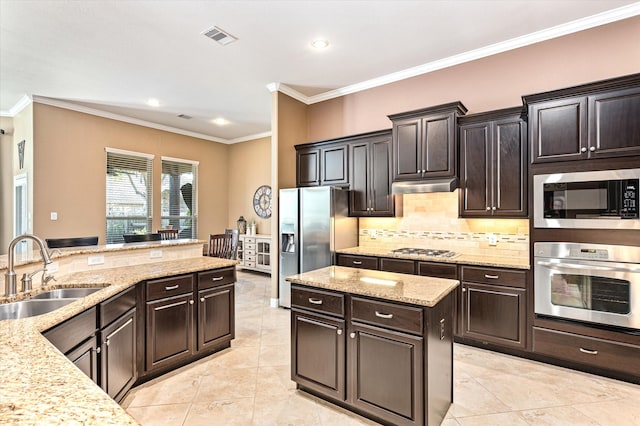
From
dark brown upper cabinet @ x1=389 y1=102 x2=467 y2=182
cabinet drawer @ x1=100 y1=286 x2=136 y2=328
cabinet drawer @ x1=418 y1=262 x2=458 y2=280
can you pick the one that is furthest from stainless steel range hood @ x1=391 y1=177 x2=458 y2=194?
cabinet drawer @ x1=100 y1=286 x2=136 y2=328

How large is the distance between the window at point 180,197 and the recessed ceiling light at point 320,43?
4.60 metres

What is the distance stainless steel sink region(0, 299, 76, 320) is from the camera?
1.86m

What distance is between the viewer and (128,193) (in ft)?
20.5

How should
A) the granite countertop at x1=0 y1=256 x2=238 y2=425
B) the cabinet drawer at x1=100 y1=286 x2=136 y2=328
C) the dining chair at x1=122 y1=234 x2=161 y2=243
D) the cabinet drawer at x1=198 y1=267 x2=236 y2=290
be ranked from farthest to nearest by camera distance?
the dining chair at x1=122 y1=234 x2=161 y2=243 → the cabinet drawer at x1=198 y1=267 x2=236 y2=290 → the cabinet drawer at x1=100 y1=286 x2=136 y2=328 → the granite countertop at x1=0 y1=256 x2=238 y2=425

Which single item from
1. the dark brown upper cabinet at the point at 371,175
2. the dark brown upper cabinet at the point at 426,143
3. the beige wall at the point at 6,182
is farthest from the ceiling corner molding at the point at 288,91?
the beige wall at the point at 6,182

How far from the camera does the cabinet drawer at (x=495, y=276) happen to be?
2.98 metres

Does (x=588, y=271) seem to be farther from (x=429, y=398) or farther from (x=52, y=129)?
(x=52, y=129)

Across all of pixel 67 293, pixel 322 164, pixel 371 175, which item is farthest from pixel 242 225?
pixel 67 293

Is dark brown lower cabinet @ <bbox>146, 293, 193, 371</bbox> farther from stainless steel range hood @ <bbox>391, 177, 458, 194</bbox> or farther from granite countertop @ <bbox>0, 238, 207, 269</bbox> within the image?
stainless steel range hood @ <bbox>391, 177, 458, 194</bbox>

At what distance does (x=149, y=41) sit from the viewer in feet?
11.4

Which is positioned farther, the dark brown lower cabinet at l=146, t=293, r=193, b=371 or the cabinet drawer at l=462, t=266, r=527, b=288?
the cabinet drawer at l=462, t=266, r=527, b=288

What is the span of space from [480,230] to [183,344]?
129 inches

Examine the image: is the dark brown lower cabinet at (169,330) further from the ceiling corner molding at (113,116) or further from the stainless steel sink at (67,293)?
the ceiling corner molding at (113,116)

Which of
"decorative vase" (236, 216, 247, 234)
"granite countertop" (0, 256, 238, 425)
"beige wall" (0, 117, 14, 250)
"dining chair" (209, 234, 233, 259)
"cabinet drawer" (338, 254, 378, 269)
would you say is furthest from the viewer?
"decorative vase" (236, 216, 247, 234)
